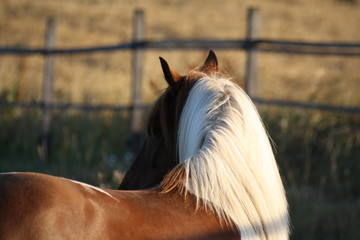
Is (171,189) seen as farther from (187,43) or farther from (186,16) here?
(186,16)

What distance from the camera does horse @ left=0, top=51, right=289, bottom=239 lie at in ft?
5.67

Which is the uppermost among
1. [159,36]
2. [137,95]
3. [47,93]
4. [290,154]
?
[137,95]

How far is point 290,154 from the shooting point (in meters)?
6.47

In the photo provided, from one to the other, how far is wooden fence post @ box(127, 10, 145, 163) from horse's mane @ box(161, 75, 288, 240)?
14.6ft

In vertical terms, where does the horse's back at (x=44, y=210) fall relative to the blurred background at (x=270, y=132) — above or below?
above

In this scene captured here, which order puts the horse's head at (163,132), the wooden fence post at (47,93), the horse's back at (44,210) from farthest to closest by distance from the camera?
the wooden fence post at (47,93)
the horse's head at (163,132)
the horse's back at (44,210)

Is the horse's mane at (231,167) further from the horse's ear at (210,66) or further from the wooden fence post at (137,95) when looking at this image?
the wooden fence post at (137,95)

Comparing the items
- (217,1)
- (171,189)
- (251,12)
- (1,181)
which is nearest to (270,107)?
(251,12)

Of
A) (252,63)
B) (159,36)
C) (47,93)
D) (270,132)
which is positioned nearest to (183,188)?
A: (252,63)

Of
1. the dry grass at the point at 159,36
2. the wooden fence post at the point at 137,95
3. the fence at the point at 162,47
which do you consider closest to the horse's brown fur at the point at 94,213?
the fence at the point at 162,47

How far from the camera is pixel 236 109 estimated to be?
2350 millimetres

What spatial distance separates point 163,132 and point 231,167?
21.1 inches

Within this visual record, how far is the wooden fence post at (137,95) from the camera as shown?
696 centimetres

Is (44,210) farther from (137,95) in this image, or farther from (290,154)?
(137,95)
